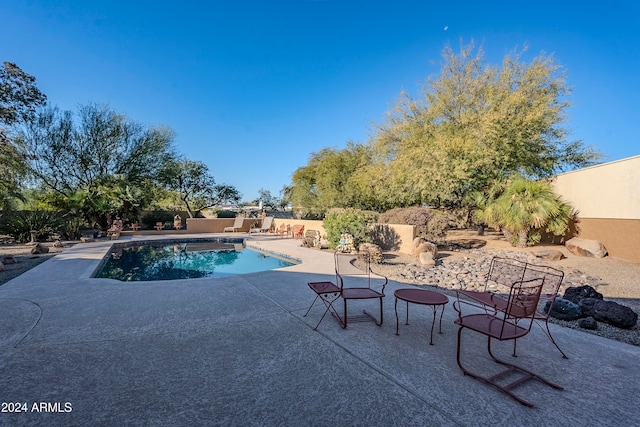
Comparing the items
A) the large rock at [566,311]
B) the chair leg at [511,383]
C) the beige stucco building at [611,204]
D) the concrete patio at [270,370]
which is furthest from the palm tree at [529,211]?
the chair leg at [511,383]

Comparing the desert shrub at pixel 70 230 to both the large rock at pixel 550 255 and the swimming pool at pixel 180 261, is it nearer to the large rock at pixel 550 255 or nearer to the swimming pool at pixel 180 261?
the swimming pool at pixel 180 261

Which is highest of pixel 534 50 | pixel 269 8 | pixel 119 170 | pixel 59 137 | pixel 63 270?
pixel 269 8

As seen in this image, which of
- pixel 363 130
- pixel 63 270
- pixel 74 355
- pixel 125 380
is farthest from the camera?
pixel 363 130

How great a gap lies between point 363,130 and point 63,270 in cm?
1424

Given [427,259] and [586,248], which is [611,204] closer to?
[586,248]

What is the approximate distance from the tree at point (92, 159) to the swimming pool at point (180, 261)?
5079mm

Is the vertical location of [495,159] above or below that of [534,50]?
below

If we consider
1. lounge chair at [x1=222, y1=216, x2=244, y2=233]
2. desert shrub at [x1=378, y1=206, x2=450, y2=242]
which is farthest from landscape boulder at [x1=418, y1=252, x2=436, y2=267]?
lounge chair at [x1=222, y1=216, x2=244, y2=233]

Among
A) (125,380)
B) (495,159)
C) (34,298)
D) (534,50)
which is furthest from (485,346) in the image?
(534,50)

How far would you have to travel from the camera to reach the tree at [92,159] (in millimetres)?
15703

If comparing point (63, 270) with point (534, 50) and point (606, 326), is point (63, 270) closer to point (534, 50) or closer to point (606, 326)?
point (606, 326)

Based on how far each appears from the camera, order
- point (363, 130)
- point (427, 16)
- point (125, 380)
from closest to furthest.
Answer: point (125, 380)
point (427, 16)
point (363, 130)

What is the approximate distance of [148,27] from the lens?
11.8 m

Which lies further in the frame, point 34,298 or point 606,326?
point 34,298
